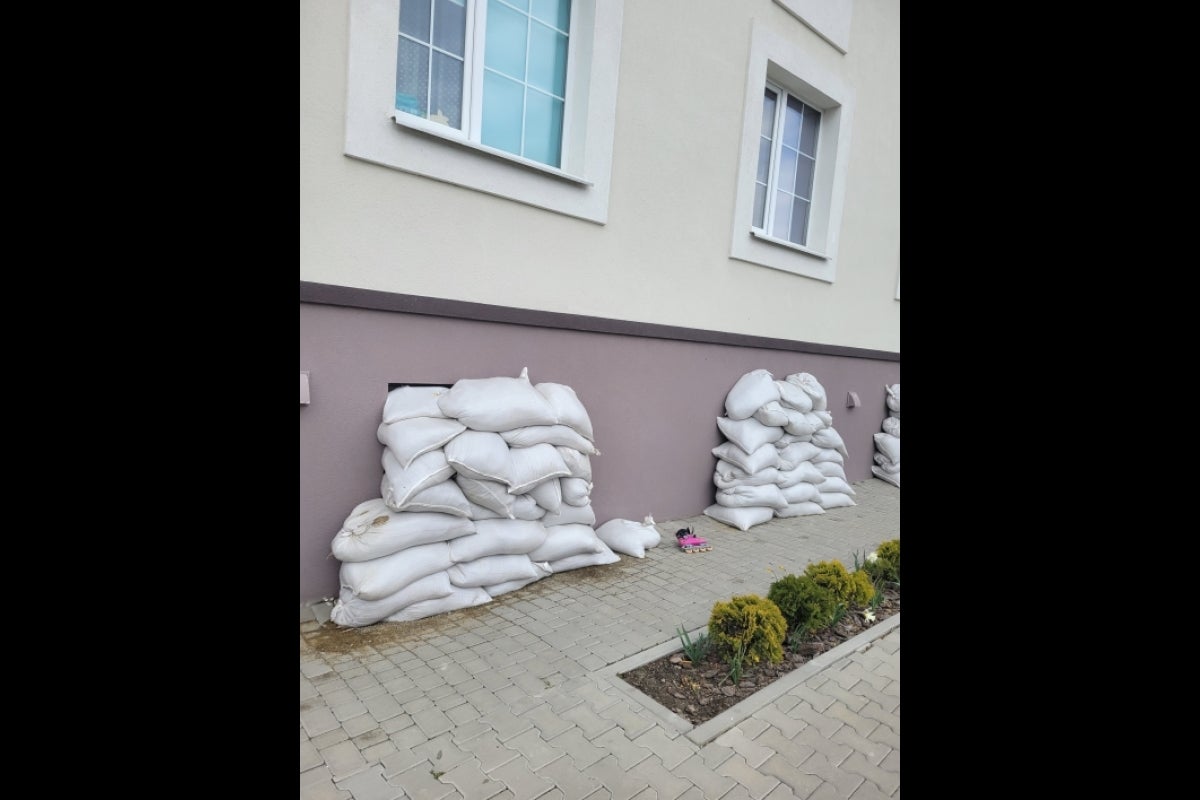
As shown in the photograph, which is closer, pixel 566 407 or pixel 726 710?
pixel 726 710

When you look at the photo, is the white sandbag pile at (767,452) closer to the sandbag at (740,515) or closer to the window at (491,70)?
the sandbag at (740,515)

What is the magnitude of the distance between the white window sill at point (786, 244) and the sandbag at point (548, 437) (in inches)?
123

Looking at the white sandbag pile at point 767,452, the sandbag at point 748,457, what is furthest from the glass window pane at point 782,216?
the sandbag at point 748,457

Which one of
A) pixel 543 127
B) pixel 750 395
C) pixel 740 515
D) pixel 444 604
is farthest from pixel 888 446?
pixel 444 604

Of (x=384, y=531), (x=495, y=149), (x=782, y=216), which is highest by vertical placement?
(x=782, y=216)

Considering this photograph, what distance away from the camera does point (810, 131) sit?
283 inches

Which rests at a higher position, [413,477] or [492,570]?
[413,477]


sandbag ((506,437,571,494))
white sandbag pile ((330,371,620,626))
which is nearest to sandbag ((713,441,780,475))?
white sandbag pile ((330,371,620,626))

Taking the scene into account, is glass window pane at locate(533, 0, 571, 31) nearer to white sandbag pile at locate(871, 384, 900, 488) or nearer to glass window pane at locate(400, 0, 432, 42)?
glass window pane at locate(400, 0, 432, 42)

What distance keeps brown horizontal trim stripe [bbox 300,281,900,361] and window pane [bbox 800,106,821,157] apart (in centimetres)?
238

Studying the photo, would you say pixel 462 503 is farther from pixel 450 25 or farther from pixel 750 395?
pixel 750 395

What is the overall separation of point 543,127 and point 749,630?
3.77 meters
